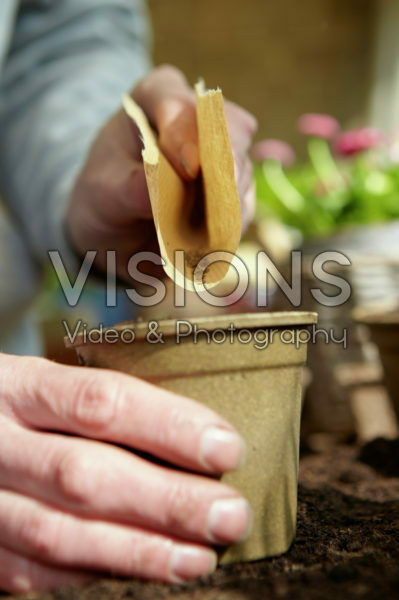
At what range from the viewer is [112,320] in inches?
120

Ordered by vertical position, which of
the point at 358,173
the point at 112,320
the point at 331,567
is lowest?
the point at 112,320

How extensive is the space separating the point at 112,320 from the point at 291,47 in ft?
7.61

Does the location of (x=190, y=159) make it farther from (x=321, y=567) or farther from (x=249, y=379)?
(x=321, y=567)

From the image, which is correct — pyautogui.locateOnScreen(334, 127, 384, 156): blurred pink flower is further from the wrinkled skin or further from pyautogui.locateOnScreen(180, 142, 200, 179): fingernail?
the wrinkled skin

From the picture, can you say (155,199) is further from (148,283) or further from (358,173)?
(358,173)

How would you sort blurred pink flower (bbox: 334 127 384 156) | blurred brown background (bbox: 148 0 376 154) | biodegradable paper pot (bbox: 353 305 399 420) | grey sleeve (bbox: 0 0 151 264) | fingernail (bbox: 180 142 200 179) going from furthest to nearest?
blurred brown background (bbox: 148 0 376 154) < blurred pink flower (bbox: 334 127 384 156) < grey sleeve (bbox: 0 0 151 264) < biodegradable paper pot (bbox: 353 305 399 420) < fingernail (bbox: 180 142 200 179)

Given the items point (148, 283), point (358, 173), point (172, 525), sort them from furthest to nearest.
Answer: point (358, 173), point (148, 283), point (172, 525)

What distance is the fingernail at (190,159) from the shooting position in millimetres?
612

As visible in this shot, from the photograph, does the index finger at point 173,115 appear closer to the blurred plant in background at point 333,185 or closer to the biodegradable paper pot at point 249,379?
the biodegradable paper pot at point 249,379

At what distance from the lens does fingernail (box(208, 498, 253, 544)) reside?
0.41m

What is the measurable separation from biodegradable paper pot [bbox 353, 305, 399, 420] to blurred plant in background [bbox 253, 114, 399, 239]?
353mm

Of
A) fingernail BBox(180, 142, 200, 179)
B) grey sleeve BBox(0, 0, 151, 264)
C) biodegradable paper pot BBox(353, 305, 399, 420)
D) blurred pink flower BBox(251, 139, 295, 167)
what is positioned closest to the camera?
fingernail BBox(180, 142, 200, 179)

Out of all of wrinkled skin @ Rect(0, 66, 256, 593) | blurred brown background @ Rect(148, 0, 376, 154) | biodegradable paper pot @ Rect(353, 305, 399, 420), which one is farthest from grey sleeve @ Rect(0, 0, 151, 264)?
blurred brown background @ Rect(148, 0, 376, 154)

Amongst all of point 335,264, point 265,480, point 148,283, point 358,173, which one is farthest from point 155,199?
point 358,173
